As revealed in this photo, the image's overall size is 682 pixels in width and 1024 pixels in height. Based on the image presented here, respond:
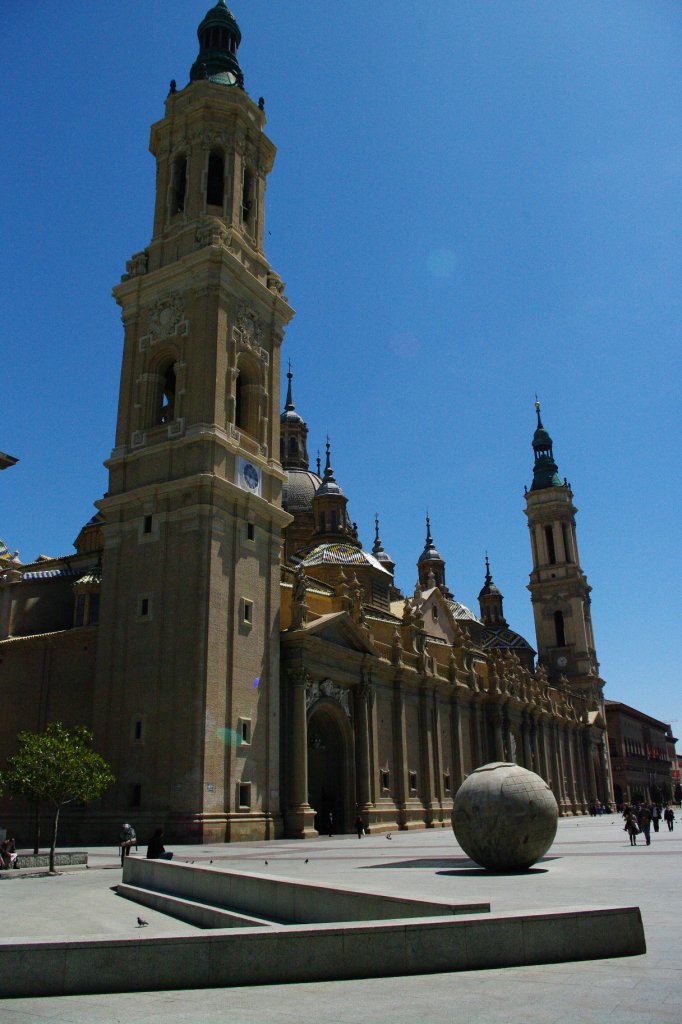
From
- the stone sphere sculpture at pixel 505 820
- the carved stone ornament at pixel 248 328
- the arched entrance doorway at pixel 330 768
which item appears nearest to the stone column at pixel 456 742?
the arched entrance doorway at pixel 330 768

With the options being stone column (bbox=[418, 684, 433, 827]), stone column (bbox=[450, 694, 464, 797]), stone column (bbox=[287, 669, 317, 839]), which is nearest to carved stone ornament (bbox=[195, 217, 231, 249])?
stone column (bbox=[287, 669, 317, 839])

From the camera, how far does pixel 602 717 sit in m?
92.3

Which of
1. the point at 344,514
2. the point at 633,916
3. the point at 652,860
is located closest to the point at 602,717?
the point at 344,514

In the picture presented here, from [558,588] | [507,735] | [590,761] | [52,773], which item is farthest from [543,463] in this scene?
[52,773]

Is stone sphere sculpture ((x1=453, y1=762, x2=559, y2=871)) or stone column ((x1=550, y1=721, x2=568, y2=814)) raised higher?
stone column ((x1=550, y1=721, x2=568, y2=814))

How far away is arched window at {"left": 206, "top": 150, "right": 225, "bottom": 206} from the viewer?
42.4m

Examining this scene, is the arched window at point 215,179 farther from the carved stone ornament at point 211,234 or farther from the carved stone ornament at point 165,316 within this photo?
the carved stone ornament at point 165,316

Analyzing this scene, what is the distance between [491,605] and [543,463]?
1859cm

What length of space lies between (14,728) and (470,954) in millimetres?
35330

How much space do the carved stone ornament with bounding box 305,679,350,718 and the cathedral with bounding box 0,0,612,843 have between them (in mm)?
109

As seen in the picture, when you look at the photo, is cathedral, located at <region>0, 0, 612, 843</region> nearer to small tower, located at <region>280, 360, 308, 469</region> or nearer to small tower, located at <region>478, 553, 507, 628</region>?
small tower, located at <region>280, 360, 308, 469</region>

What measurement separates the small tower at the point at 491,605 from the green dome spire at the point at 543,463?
13937 millimetres

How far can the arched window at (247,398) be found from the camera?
40.6m

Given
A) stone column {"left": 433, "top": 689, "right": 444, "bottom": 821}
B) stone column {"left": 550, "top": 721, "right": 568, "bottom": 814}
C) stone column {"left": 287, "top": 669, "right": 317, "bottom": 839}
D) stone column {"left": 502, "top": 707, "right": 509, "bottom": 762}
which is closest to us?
stone column {"left": 287, "top": 669, "right": 317, "bottom": 839}
